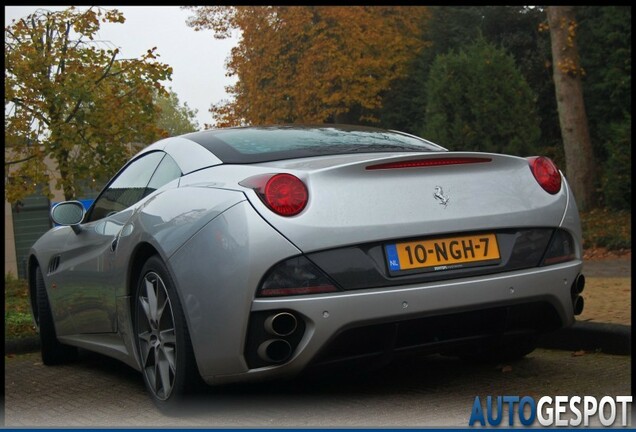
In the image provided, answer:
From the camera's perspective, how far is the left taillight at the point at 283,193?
4332 millimetres

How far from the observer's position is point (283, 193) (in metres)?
4.36

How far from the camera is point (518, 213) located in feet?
15.4

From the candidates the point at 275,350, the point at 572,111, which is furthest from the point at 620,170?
the point at 275,350

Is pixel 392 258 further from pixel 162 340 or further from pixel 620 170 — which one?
Result: pixel 620 170

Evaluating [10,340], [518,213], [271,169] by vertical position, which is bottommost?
[10,340]

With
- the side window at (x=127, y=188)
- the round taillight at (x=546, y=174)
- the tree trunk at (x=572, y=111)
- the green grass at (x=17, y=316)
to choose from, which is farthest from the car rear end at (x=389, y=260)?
the tree trunk at (x=572, y=111)

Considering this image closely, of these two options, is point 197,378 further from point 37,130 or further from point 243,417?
point 37,130

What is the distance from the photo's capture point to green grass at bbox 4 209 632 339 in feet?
29.1

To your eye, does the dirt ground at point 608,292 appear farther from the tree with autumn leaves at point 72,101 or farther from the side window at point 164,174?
the tree with autumn leaves at point 72,101

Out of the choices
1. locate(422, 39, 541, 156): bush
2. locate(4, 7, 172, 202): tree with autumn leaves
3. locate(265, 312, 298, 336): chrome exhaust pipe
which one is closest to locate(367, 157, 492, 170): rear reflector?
locate(265, 312, 298, 336): chrome exhaust pipe

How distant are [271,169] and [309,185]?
27 cm

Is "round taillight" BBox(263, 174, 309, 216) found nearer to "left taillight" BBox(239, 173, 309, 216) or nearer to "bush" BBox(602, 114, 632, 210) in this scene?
"left taillight" BBox(239, 173, 309, 216)

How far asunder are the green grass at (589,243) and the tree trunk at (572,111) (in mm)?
1193

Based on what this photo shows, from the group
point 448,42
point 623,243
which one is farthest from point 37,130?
point 448,42
